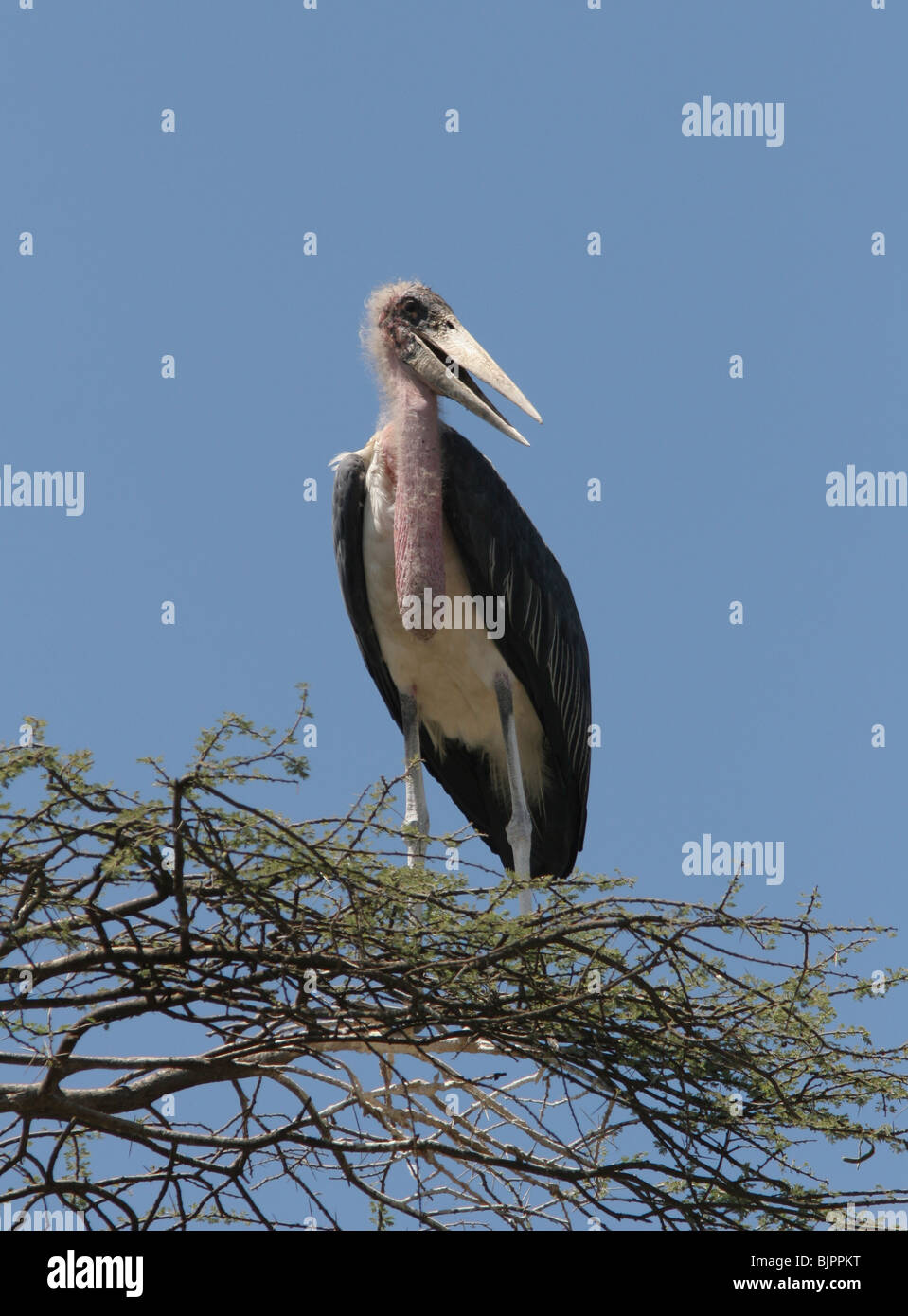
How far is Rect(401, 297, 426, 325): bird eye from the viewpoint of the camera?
8445 millimetres

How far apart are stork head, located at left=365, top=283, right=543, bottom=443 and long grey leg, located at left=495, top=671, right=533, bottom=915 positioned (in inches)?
42.5

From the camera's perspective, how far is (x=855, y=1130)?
221 inches

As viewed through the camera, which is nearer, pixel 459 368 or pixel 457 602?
pixel 457 602

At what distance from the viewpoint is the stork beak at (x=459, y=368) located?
26.3 ft

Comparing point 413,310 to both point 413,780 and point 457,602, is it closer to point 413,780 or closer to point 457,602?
point 457,602

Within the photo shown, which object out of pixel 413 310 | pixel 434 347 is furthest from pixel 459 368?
pixel 413 310

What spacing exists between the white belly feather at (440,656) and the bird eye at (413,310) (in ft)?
2.67

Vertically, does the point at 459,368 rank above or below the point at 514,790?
above

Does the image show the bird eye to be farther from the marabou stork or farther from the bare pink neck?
the bare pink neck

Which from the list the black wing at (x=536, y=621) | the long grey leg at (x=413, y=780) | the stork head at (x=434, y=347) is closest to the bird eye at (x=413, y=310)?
the stork head at (x=434, y=347)

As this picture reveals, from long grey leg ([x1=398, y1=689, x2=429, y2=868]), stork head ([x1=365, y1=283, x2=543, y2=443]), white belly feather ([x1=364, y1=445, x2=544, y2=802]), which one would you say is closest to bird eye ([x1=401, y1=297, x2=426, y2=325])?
stork head ([x1=365, y1=283, x2=543, y2=443])

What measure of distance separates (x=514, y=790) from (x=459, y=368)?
6.10 ft

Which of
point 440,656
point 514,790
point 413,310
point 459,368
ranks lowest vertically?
point 514,790

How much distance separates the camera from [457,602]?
7.89 meters
